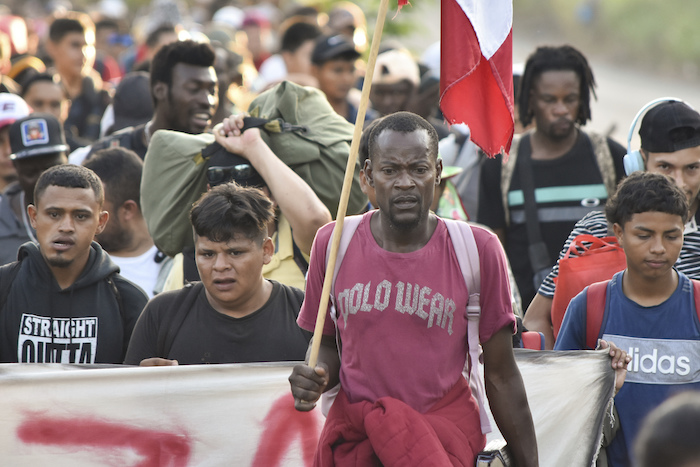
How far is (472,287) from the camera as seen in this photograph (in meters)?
3.49

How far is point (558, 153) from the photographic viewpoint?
20.3 feet

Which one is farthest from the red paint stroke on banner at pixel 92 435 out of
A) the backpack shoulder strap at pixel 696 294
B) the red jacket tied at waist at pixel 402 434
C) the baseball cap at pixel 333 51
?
the baseball cap at pixel 333 51

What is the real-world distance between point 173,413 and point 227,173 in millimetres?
1373

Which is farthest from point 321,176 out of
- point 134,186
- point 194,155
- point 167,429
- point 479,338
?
point 479,338

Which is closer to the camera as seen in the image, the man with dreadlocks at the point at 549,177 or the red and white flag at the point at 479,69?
the red and white flag at the point at 479,69

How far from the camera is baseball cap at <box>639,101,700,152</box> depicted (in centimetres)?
518

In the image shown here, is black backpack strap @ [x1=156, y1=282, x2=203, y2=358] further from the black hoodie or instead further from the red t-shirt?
the red t-shirt

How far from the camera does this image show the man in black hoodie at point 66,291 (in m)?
4.73

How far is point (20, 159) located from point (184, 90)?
1109 mm

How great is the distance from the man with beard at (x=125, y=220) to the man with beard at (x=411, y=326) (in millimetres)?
2498

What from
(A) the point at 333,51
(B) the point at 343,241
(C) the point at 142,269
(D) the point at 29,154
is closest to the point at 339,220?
(B) the point at 343,241

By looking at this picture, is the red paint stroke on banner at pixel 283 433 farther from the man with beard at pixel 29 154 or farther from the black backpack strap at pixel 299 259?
the man with beard at pixel 29 154

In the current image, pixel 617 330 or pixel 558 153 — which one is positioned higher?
pixel 558 153

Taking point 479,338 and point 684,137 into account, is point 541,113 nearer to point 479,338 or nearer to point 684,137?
point 684,137
